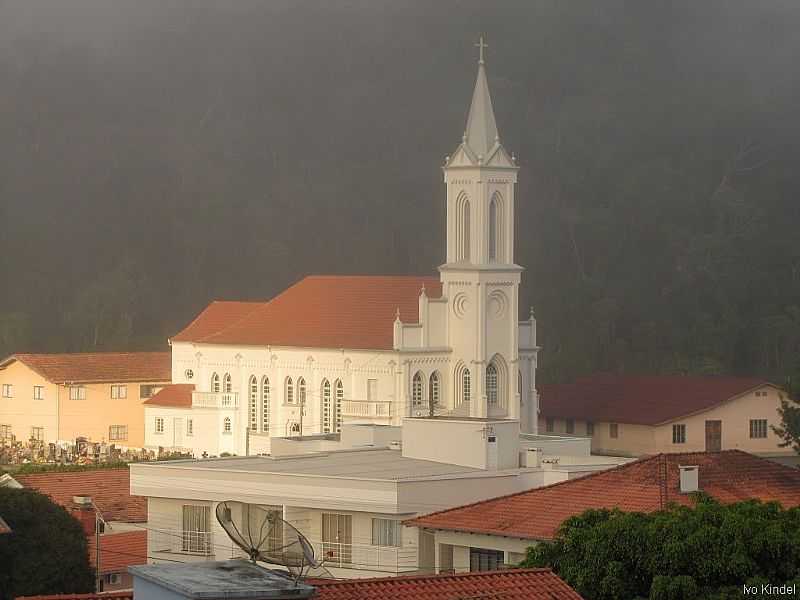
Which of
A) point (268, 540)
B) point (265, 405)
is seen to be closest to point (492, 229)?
point (265, 405)

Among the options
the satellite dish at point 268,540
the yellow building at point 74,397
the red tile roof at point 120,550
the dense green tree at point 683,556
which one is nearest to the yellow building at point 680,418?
the yellow building at point 74,397

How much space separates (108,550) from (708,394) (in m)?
40.6

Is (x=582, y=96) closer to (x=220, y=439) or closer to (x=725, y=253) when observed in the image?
(x=725, y=253)

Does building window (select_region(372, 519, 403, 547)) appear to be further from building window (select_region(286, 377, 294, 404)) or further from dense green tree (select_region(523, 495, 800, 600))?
building window (select_region(286, 377, 294, 404))

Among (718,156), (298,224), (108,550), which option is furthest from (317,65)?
(108,550)

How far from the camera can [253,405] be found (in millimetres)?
83812

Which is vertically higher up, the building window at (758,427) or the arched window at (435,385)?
the arched window at (435,385)

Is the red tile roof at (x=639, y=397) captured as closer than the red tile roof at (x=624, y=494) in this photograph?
No

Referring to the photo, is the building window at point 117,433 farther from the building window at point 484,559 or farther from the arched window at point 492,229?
the building window at point 484,559

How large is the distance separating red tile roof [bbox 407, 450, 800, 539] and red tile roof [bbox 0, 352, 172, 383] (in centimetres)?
4669

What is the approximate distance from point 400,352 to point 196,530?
29917mm

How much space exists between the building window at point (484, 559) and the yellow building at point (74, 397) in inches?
1824

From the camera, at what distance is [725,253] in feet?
508

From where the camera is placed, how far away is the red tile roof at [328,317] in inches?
3179
